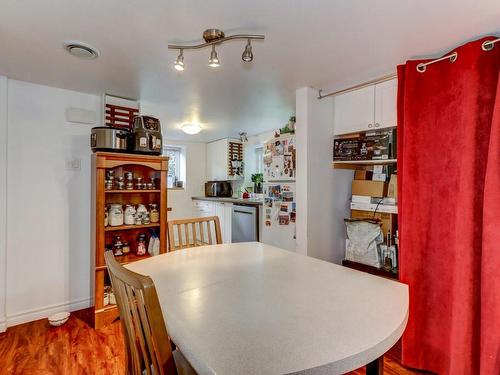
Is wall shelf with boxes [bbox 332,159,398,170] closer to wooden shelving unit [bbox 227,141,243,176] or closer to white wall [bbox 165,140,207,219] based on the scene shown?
wooden shelving unit [bbox 227,141,243,176]

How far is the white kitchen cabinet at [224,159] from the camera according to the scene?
189 inches

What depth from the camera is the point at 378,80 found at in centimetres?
208

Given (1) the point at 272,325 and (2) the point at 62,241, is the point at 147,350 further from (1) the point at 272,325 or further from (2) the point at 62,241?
(2) the point at 62,241

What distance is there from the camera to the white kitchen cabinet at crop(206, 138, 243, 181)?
15.8 ft

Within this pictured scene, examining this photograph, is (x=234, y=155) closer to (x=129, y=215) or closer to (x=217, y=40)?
(x=129, y=215)

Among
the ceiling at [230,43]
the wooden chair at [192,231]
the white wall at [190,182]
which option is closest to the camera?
the ceiling at [230,43]

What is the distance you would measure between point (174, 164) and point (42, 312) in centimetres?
329

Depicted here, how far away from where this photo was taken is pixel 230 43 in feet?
5.39

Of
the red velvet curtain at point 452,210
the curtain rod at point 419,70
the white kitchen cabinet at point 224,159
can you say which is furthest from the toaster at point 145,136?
the white kitchen cabinet at point 224,159

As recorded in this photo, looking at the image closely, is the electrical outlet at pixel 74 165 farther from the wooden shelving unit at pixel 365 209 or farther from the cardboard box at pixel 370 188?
the cardboard box at pixel 370 188

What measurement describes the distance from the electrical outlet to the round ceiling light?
1.05m

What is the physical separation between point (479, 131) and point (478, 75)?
0.98ft

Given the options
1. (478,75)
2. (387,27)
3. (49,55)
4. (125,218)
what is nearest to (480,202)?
(478,75)

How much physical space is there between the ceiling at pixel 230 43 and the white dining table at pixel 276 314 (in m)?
1.25
